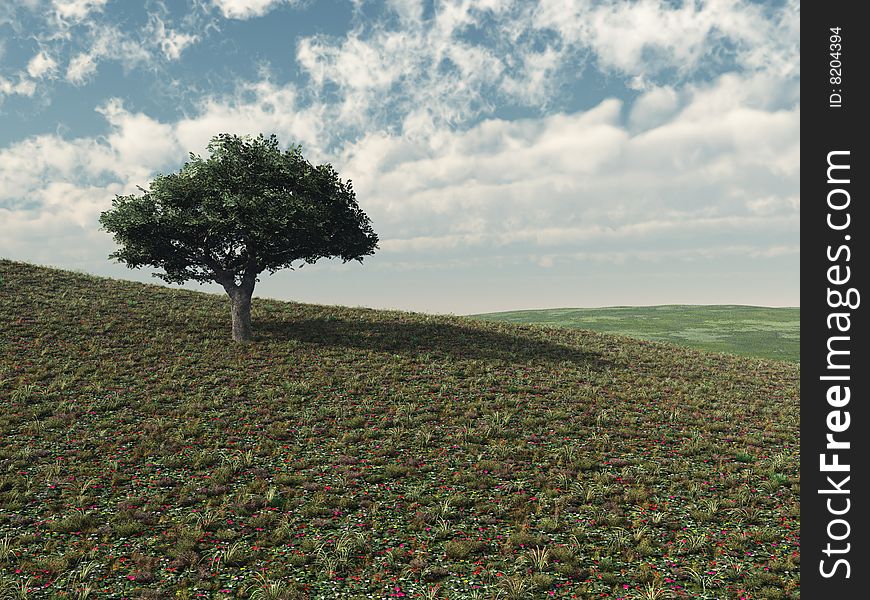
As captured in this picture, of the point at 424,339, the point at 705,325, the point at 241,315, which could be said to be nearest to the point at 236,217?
the point at 241,315

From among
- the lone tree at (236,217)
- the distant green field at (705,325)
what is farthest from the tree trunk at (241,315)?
the distant green field at (705,325)

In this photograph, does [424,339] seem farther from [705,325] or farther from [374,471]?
[705,325]

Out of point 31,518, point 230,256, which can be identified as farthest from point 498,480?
point 230,256

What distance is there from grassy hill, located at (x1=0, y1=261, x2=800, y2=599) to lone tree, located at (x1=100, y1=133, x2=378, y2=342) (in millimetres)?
3546

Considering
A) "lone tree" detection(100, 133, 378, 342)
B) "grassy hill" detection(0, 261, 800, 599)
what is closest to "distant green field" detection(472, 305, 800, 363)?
"grassy hill" detection(0, 261, 800, 599)

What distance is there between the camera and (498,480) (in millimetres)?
14641

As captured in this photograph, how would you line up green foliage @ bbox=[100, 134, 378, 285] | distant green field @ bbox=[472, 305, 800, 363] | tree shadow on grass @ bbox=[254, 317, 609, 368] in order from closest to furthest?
green foliage @ bbox=[100, 134, 378, 285], tree shadow on grass @ bbox=[254, 317, 609, 368], distant green field @ bbox=[472, 305, 800, 363]

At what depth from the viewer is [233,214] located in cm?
2525

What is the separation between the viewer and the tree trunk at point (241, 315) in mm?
27594

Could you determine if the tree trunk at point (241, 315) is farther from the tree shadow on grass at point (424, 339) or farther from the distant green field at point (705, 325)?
the distant green field at point (705, 325)

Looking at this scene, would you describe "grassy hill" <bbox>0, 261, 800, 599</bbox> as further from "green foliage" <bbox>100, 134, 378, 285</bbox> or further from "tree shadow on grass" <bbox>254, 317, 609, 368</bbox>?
"green foliage" <bbox>100, 134, 378, 285</bbox>

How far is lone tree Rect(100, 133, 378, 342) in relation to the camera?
2566 centimetres
